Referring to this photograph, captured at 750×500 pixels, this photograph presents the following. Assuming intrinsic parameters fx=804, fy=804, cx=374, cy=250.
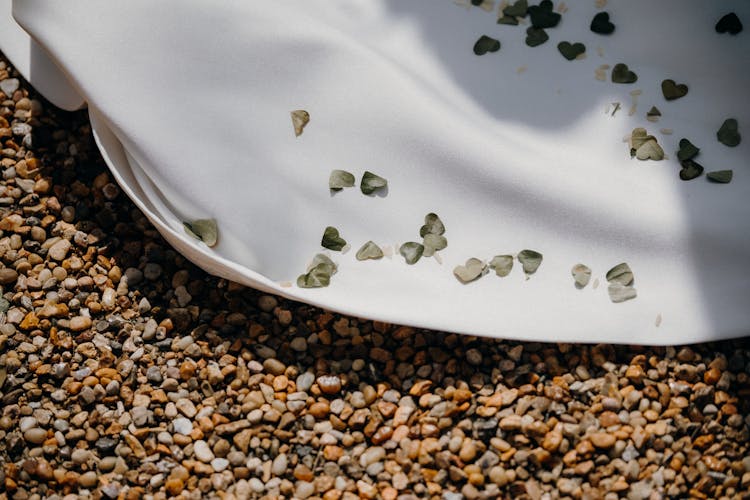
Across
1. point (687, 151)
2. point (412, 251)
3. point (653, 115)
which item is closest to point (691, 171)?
point (687, 151)

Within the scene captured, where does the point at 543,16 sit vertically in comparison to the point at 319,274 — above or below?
above

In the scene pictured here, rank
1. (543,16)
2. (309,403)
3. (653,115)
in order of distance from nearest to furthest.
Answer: (309,403)
(653,115)
(543,16)

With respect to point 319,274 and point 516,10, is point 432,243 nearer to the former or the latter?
point 319,274

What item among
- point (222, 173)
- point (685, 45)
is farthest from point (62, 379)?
point (685, 45)

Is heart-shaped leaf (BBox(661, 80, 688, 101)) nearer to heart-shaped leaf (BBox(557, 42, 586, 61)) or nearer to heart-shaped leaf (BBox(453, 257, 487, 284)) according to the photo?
heart-shaped leaf (BBox(557, 42, 586, 61))

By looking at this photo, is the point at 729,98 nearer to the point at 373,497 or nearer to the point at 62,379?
the point at 373,497

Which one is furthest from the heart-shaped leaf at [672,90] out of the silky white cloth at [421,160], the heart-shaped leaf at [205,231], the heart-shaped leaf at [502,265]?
the heart-shaped leaf at [205,231]
